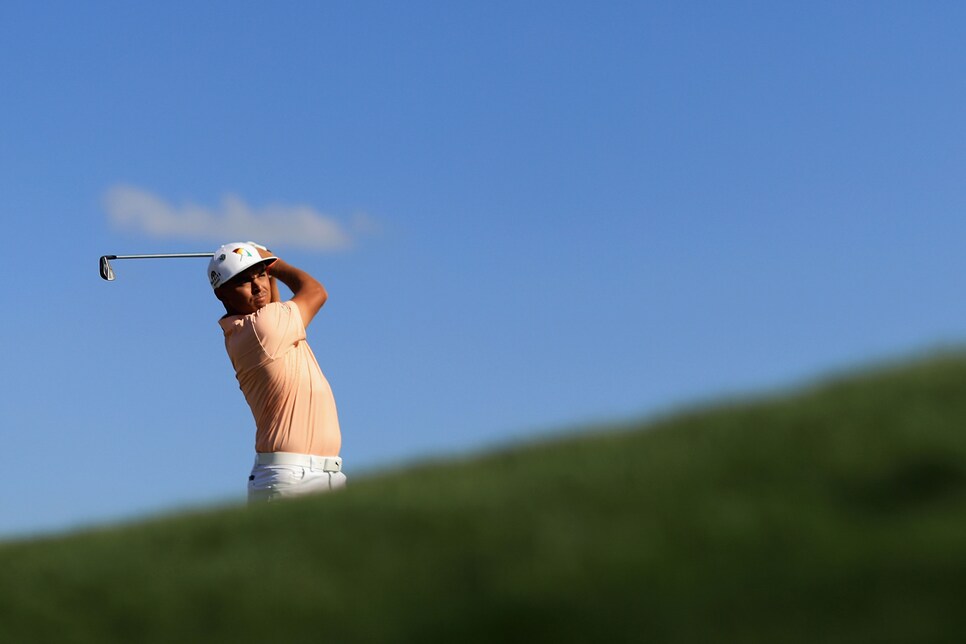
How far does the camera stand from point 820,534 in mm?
4297

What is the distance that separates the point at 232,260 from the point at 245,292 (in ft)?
0.92

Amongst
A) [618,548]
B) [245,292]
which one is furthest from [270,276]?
[618,548]

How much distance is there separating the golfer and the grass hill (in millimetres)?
2579

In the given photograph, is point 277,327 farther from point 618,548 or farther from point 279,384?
point 618,548

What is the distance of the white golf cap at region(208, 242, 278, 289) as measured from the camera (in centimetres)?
985

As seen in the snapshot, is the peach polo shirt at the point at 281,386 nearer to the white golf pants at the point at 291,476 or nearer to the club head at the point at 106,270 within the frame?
the white golf pants at the point at 291,476

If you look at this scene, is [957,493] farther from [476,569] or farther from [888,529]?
[476,569]

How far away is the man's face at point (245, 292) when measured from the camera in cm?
991

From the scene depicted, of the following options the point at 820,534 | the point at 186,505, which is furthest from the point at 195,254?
the point at 820,534

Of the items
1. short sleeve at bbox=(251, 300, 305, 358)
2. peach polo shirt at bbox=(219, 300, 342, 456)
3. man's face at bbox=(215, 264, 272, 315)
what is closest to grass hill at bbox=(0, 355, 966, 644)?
peach polo shirt at bbox=(219, 300, 342, 456)

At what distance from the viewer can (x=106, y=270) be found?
16297 millimetres

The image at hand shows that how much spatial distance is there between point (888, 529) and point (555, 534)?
128 cm

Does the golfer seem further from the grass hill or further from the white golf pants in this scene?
the grass hill

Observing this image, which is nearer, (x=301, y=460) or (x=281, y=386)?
(x=301, y=460)
